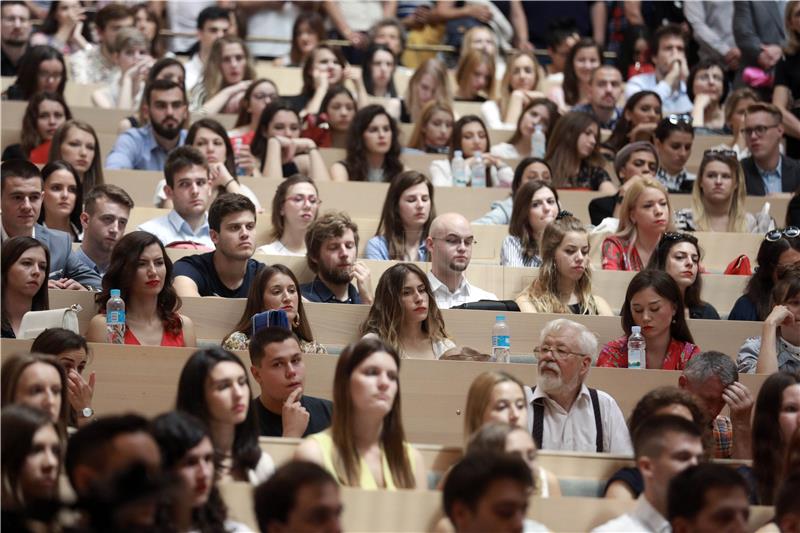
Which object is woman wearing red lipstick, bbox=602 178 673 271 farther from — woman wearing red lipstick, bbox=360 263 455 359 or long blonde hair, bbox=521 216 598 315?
woman wearing red lipstick, bbox=360 263 455 359

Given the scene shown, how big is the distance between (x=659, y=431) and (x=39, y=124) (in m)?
4.25

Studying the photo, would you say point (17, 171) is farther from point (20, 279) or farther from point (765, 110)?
point (765, 110)

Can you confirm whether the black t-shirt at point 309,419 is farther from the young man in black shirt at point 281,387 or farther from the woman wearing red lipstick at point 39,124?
the woman wearing red lipstick at point 39,124

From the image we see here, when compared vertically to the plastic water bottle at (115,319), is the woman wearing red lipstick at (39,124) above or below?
above

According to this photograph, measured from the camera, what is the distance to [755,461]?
4402 mm

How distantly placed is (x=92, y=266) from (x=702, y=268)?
93.8 inches

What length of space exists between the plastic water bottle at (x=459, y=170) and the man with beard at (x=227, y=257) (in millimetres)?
1914

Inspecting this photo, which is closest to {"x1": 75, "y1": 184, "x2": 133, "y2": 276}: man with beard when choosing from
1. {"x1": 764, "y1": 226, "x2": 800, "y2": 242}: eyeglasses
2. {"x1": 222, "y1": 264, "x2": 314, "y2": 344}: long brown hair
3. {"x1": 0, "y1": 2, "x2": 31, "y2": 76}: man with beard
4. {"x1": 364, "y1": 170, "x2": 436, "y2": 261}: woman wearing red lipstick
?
{"x1": 222, "y1": 264, "x2": 314, "y2": 344}: long brown hair

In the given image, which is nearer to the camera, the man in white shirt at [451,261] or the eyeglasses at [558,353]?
the eyeglasses at [558,353]

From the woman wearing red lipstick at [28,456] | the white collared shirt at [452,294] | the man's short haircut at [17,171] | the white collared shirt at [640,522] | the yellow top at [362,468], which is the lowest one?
the white collared shirt at [640,522]

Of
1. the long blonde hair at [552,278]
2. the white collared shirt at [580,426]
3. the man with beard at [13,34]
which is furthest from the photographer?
the man with beard at [13,34]

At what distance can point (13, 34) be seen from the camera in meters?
8.95

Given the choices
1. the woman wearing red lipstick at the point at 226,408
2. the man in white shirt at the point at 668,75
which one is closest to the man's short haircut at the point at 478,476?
the woman wearing red lipstick at the point at 226,408

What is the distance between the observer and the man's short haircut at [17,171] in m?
5.95
